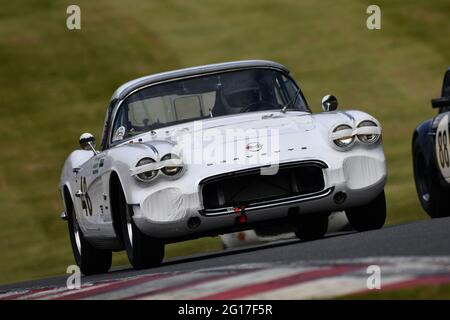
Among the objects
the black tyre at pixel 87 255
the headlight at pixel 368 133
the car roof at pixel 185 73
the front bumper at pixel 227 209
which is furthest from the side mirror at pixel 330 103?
the black tyre at pixel 87 255

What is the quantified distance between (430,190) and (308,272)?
494cm

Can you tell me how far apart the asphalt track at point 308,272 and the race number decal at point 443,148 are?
5.99 ft

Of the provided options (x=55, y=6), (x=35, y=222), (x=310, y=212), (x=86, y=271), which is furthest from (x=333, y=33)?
(x=310, y=212)

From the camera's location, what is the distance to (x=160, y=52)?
29.7m

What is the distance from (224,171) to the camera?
8.92 meters

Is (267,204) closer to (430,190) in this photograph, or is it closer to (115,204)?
(115,204)

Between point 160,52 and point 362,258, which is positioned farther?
point 160,52

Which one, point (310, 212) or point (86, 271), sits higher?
point (310, 212)

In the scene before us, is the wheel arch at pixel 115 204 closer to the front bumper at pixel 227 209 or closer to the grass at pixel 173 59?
the front bumper at pixel 227 209

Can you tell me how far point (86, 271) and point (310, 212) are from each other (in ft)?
9.82

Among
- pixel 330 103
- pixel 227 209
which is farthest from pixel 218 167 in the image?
pixel 330 103
